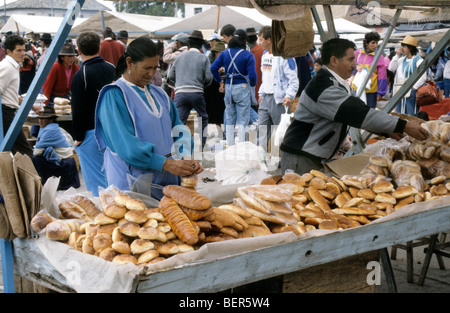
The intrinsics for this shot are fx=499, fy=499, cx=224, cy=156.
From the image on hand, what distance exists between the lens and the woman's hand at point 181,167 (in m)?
2.83

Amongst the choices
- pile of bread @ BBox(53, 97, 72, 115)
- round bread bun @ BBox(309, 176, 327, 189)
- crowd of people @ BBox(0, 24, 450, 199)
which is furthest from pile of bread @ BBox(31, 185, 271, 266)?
pile of bread @ BBox(53, 97, 72, 115)

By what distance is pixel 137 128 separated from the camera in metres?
2.95

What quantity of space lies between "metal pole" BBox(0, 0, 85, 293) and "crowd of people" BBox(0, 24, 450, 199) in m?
0.51

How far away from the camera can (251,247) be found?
2117 millimetres

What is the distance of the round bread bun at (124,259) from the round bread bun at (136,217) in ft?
0.67

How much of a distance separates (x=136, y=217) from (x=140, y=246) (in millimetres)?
188

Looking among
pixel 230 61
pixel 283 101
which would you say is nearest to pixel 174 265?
pixel 283 101

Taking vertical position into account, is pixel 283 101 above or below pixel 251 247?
below

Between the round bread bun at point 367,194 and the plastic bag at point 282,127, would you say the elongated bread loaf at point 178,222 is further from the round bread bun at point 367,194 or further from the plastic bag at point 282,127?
the plastic bag at point 282,127

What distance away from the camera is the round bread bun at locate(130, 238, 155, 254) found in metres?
2.00

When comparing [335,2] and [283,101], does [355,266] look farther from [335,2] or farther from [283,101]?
[283,101]

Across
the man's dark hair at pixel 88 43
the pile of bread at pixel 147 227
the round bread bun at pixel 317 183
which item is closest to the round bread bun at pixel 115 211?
the pile of bread at pixel 147 227

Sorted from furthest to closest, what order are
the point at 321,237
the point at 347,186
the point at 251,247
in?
1. the point at 347,186
2. the point at 321,237
3. the point at 251,247
